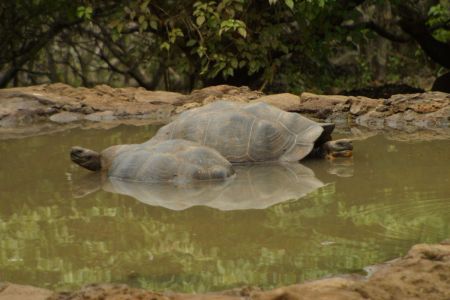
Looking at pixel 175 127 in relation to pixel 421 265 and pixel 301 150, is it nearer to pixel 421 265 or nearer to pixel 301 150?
pixel 301 150

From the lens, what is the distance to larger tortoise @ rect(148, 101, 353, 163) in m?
6.69

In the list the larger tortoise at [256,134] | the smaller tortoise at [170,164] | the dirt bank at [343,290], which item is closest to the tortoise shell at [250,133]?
the larger tortoise at [256,134]

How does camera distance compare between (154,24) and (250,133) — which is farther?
(154,24)

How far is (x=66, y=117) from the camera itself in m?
10.0

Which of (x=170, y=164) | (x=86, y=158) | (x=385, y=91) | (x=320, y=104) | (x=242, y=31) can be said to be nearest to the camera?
(x=170, y=164)

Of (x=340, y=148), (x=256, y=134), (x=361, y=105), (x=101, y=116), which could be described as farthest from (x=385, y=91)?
(x=256, y=134)

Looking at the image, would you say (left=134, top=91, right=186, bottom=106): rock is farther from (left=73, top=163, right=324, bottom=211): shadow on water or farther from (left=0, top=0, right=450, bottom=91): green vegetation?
(left=73, top=163, right=324, bottom=211): shadow on water

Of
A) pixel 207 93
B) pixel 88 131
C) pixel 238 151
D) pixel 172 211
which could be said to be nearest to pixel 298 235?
pixel 172 211

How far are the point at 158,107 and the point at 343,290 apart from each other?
7268 millimetres

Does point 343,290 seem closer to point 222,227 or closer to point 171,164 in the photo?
point 222,227

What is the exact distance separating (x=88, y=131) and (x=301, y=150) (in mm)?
3176

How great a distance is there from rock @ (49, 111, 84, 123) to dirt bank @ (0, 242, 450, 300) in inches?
264

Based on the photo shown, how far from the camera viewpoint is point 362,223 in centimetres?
450

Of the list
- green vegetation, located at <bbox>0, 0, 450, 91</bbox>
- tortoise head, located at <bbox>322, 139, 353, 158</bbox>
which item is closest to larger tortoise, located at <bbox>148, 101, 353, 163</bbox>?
tortoise head, located at <bbox>322, 139, 353, 158</bbox>
